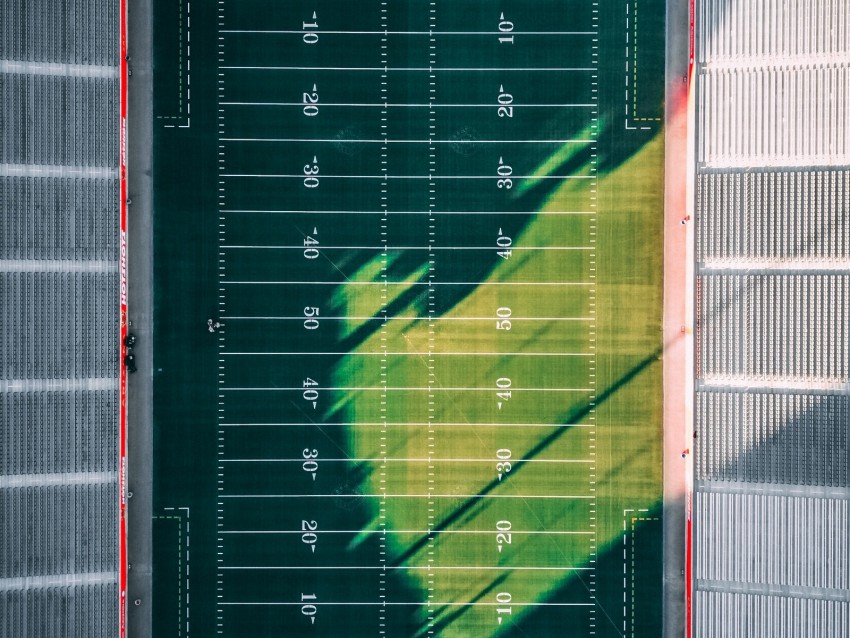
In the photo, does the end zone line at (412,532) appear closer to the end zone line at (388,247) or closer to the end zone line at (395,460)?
the end zone line at (395,460)

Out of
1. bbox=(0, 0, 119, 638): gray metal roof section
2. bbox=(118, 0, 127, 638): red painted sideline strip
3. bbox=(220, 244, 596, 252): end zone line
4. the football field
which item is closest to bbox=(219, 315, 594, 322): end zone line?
the football field

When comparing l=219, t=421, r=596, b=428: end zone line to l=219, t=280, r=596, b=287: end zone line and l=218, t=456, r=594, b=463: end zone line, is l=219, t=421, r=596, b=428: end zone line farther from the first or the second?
l=219, t=280, r=596, b=287: end zone line

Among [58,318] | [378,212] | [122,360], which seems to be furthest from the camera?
[378,212]

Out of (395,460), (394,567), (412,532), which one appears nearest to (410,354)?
(395,460)

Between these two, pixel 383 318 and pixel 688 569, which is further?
pixel 383 318

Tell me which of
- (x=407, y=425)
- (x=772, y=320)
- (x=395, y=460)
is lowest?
(x=395, y=460)

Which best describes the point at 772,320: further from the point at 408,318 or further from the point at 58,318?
the point at 58,318

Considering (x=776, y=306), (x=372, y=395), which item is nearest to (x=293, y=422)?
(x=372, y=395)

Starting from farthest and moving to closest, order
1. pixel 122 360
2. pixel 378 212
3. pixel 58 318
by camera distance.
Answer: pixel 378 212 → pixel 122 360 → pixel 58 318
